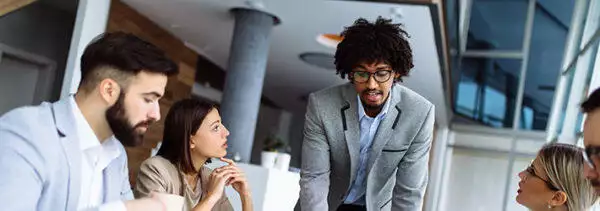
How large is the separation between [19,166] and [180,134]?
1.25 meters

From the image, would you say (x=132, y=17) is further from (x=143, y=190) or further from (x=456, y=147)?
(x=456, y=147)

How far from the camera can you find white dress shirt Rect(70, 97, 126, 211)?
1.68m

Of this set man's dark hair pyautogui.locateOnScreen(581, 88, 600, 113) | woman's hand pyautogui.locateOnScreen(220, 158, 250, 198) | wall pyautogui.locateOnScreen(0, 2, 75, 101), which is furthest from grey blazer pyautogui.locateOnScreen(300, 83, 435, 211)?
wall pyautogui.locateOnScreen(0, 2, 75, 101)

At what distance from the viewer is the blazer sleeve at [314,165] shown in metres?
2.36

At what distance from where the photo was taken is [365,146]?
2.47 meters

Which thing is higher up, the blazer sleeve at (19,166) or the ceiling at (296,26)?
the ceiling at (296,26)

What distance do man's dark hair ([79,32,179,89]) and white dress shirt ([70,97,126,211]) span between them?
9cm

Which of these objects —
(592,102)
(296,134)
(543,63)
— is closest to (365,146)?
(592,102)

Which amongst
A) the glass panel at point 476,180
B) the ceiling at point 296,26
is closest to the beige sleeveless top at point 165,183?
the ceiling at point 296,26

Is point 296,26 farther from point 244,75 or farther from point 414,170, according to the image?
point 414,170

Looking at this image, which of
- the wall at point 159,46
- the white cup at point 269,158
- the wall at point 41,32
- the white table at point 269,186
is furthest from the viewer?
the wall at point 41,32

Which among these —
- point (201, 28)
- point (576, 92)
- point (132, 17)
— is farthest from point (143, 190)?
point (576, 92)

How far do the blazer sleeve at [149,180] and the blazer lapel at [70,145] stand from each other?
869mm

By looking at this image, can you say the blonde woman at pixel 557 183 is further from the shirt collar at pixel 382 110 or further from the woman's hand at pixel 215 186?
the woman's hand at pixel 215 186
